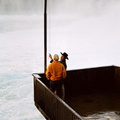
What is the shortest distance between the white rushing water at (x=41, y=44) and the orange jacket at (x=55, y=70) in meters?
27.8

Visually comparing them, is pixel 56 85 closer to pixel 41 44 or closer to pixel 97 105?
pixel 97 105

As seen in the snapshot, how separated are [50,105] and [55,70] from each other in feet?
3.09

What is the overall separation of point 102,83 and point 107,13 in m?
34.2

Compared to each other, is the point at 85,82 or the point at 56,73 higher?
the point at 56,73

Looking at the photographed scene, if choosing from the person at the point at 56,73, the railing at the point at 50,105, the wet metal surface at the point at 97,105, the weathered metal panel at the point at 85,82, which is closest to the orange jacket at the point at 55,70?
the person at the point at 56,73

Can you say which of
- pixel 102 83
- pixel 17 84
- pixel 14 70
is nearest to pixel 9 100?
pixel 17 84

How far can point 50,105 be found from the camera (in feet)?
22.2

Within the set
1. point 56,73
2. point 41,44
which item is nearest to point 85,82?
point 56,73

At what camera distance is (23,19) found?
2212 inches

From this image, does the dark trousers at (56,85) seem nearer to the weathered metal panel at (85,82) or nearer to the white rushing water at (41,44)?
the weathered metal panel at (85,82)

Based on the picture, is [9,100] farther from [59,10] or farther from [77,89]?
[77,89]

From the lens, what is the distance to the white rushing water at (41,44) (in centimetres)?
3978

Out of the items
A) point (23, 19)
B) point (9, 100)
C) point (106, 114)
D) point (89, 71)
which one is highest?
point (23, 19)

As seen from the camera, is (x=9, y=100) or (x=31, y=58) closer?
(x=9, y=100)
